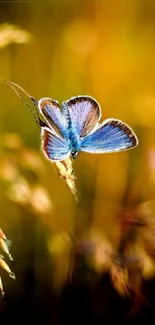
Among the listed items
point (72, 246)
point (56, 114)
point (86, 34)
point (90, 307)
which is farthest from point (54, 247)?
point (86, 34)

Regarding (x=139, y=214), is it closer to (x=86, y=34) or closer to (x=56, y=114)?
(x=56, y=114)

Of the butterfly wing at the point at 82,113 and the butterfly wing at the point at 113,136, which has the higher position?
the butterfly wing at the point at 82,113

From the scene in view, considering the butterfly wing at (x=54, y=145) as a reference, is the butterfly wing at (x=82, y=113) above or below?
above

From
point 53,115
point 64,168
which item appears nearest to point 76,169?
point 64,168

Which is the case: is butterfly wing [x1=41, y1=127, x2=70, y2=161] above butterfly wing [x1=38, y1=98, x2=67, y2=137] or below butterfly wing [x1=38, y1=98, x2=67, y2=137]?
below
